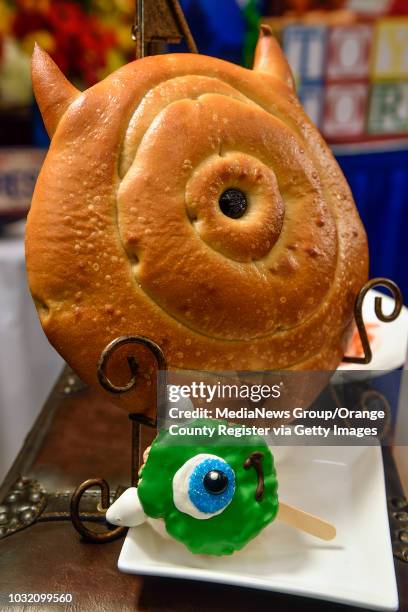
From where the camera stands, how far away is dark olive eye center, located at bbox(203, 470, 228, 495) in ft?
1.95

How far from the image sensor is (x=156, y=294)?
64cm

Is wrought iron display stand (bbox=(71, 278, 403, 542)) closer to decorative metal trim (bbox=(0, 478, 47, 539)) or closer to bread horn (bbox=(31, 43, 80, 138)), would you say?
decorative metal trim (bbox=(0, 478, 47, 539))

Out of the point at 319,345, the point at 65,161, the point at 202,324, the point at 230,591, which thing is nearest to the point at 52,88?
the point at 65,161

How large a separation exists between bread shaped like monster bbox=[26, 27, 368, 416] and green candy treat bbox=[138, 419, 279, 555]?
0.08 m

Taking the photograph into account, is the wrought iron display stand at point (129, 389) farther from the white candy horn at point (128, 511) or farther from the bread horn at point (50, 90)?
the bread horn at point (50, 90)

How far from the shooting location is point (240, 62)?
1981 mm

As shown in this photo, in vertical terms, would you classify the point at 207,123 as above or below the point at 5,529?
above

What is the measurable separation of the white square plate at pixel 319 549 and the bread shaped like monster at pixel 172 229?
6.3 inches

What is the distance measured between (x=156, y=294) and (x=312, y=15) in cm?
174

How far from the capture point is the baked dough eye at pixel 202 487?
0.60 m

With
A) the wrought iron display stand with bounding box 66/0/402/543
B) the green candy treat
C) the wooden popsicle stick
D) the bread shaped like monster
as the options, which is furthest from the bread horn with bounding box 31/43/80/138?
the wooden popsicle stick

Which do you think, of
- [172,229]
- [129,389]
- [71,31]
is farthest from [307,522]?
[71,31]

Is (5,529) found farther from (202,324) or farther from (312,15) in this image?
(312,15)

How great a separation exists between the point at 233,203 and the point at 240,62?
4.85 feet
